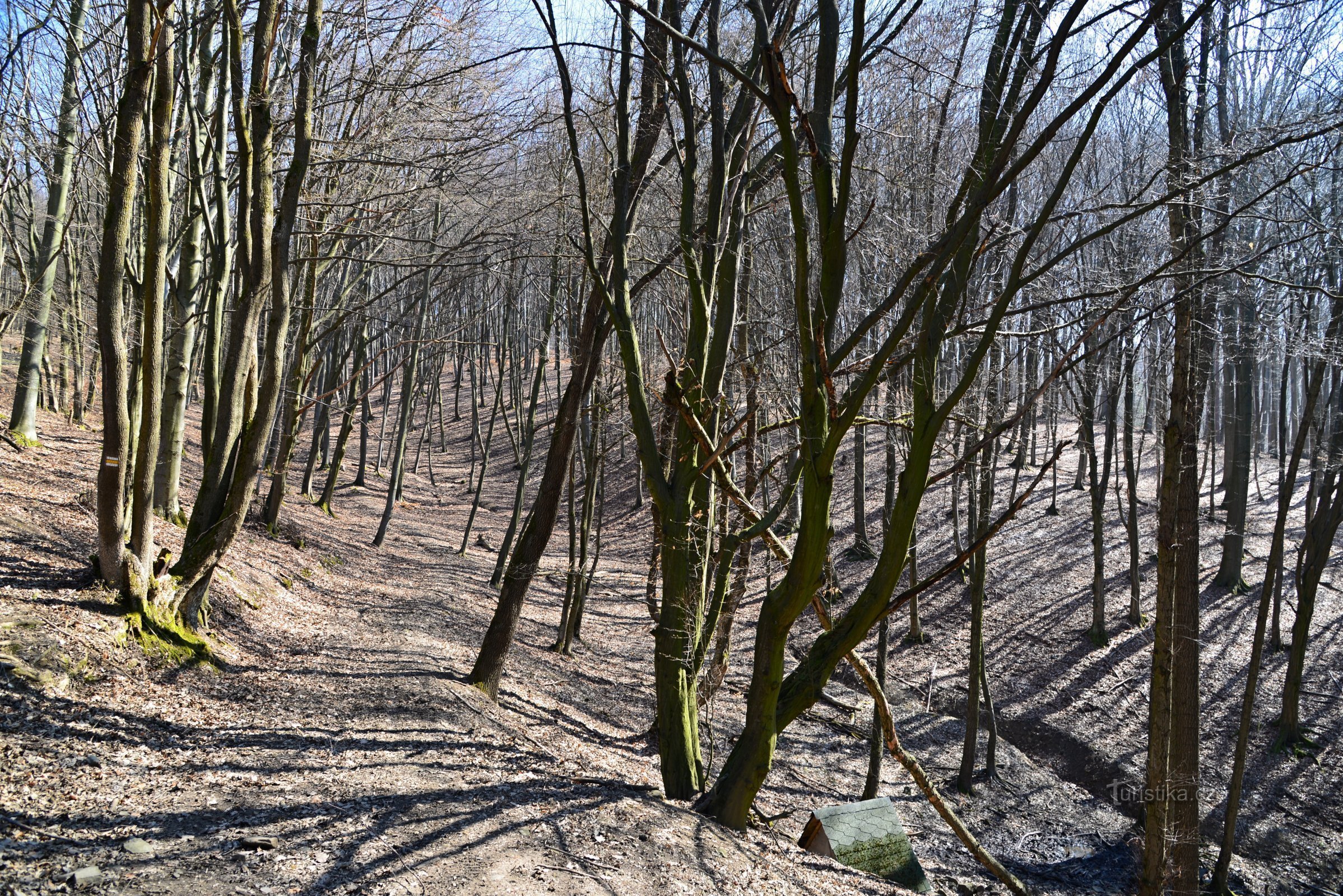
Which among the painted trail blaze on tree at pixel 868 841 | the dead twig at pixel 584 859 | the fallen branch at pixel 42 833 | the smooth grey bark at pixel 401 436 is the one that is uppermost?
the smooth grey bark at pixel 401 436

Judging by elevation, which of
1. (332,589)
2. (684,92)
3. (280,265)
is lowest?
(332,589)

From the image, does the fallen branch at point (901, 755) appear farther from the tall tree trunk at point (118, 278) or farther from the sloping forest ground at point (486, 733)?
the tall tree trunk at point (118, 278)

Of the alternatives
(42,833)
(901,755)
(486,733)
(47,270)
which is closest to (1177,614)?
(901,755)

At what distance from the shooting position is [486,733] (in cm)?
675

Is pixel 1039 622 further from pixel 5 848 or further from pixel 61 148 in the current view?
pixel 61 148

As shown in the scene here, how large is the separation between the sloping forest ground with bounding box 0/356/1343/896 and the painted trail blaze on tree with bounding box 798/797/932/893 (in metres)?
0.38

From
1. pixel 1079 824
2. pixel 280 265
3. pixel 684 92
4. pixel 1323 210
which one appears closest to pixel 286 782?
pixel 280 265

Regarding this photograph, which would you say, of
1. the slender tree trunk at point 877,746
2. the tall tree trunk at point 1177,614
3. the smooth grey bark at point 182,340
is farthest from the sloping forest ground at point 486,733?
the tall tree trunk at point 1177,614

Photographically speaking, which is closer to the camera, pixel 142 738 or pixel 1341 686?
pixel 142 738

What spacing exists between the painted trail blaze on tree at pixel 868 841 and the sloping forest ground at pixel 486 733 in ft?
1.25

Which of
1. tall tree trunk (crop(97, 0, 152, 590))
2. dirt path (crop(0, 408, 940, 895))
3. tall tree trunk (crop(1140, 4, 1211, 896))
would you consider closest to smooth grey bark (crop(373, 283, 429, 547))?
dirt path (crop(0, 408, 940, 895))

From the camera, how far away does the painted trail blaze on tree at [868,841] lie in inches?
266

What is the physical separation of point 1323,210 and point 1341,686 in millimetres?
6924

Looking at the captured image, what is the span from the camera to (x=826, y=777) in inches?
384
